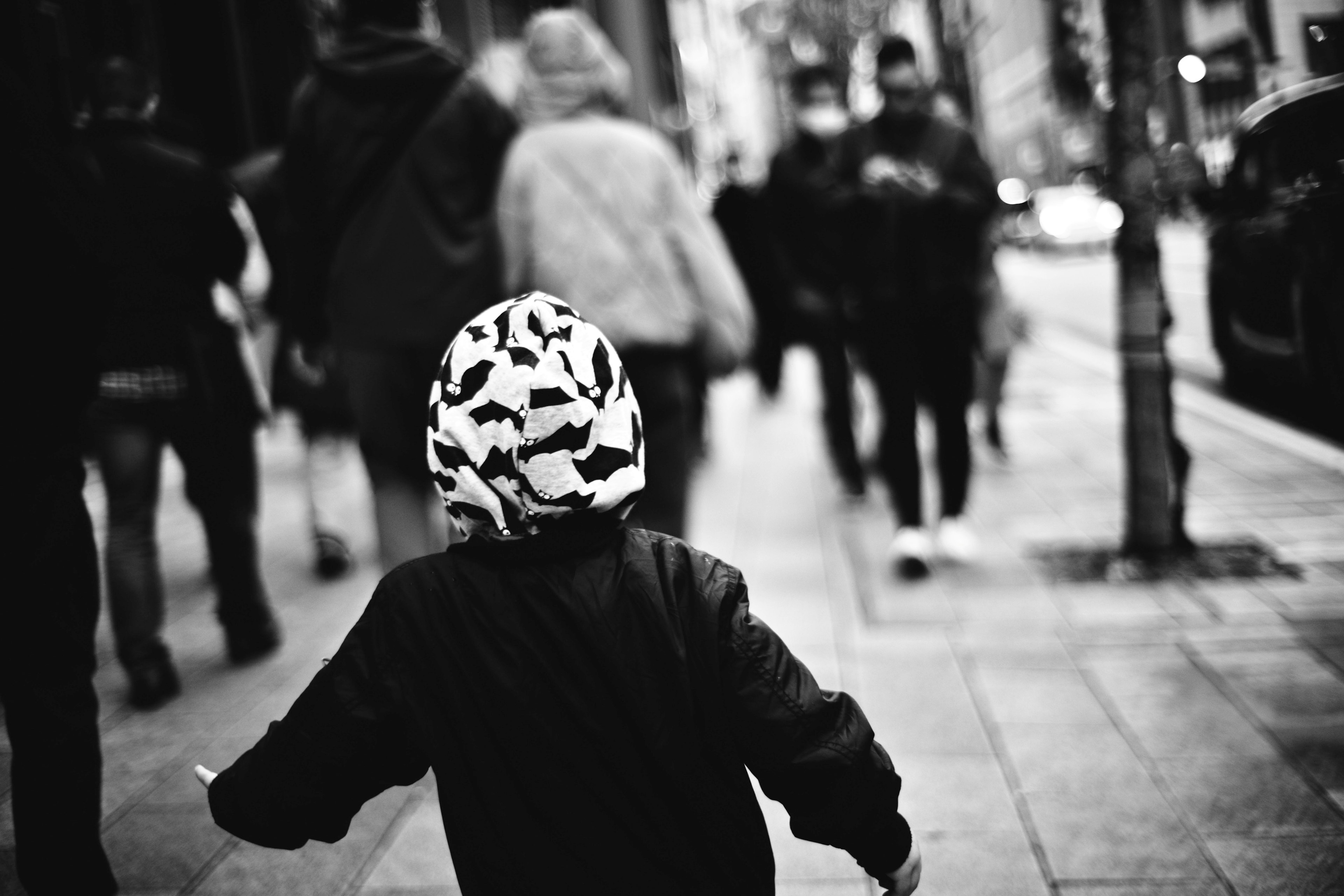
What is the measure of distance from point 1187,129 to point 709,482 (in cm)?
317

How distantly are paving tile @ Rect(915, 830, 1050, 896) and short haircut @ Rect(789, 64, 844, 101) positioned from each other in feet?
15.0

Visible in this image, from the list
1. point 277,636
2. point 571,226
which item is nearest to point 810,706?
point 571,226

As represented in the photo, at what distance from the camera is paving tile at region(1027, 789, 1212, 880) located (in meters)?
2.68

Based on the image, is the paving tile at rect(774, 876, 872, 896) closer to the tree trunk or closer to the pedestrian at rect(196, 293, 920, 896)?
the pedestrian at rect(196, 293, 920, 896)

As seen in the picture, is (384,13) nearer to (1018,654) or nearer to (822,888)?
(822,888)

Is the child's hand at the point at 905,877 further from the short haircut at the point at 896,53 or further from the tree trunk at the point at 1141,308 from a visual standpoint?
the short haircut at the point at 896,53

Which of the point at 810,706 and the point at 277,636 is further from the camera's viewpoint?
the point at 277,636

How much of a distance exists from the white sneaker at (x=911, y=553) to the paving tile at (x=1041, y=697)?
1.03 m

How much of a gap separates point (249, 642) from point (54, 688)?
72.4 inches

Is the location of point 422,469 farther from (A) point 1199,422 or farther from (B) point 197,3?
(B) point 197,3

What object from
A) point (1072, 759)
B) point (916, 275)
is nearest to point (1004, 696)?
point (1072, 759)

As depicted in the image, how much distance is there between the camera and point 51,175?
243 centimetres

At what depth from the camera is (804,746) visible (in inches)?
64.4

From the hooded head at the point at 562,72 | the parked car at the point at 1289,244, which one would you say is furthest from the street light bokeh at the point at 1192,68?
the hooded head at the point at 562,72
